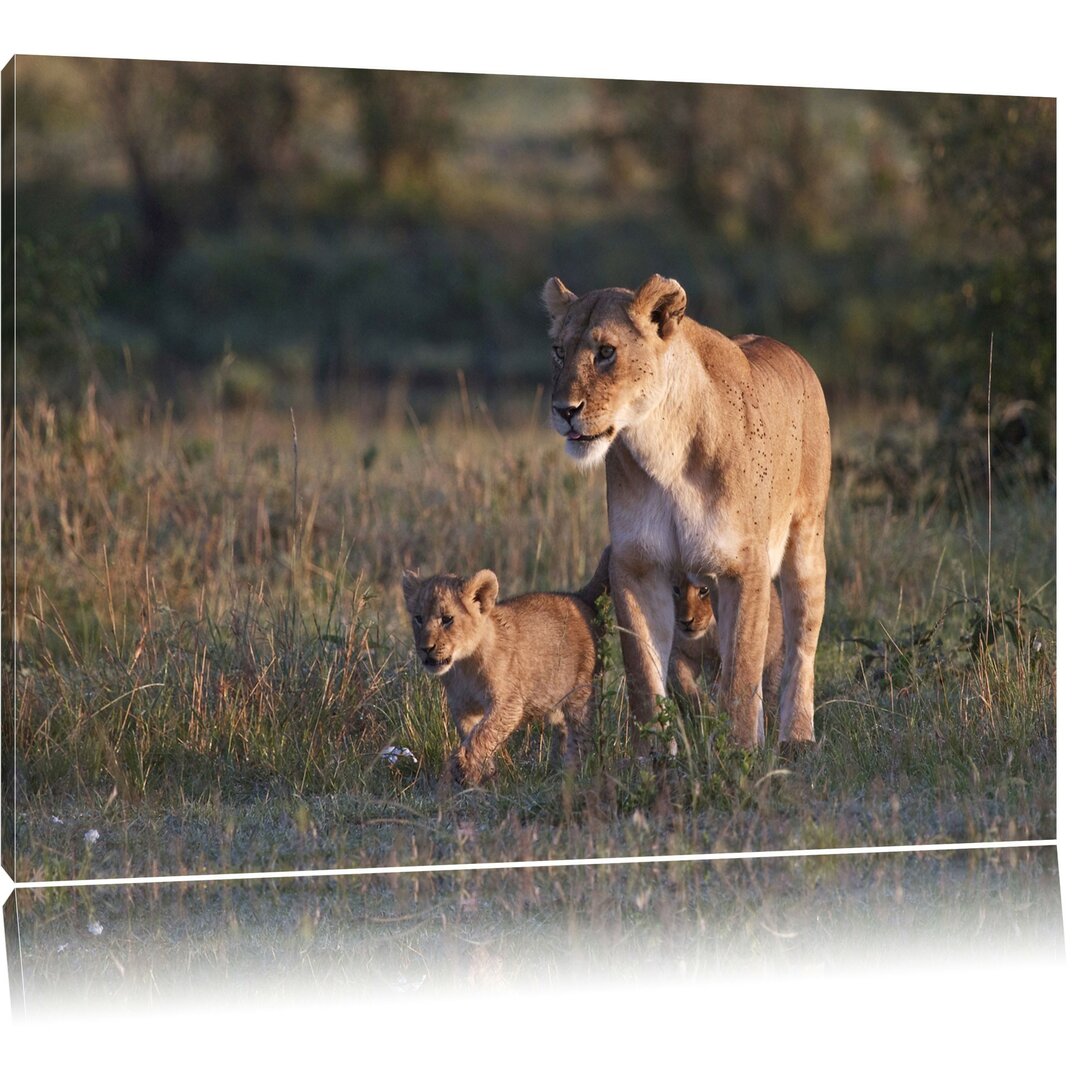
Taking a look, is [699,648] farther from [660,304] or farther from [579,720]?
[660,304]

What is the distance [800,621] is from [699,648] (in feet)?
1.24

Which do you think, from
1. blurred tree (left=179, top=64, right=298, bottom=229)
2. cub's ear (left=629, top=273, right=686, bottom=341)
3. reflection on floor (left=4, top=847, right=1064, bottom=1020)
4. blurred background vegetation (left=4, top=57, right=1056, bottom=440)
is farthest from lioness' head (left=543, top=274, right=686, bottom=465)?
blurred tree (left=179, top=64, right=298, bottom=229)

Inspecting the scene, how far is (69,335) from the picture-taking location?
34.3ft

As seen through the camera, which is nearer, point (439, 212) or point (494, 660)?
point (494, 660)

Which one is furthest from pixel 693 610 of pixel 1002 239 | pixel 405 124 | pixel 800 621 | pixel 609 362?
pixel 405 124

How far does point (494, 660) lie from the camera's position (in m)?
6.60

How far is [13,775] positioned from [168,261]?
14927 millimetres

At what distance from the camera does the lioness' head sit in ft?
20.8

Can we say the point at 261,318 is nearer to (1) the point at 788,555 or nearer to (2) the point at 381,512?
(2) the point at 381,512


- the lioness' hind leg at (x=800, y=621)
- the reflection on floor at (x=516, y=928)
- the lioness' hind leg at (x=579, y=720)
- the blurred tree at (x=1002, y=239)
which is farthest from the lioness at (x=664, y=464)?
the blurred tree at (x=1002, y=239)

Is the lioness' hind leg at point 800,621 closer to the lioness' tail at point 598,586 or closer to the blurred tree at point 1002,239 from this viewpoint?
the lioness' tail at point 598,586

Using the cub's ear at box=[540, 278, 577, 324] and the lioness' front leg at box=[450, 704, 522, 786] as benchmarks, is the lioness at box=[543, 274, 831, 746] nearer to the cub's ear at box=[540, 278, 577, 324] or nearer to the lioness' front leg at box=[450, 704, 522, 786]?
the cub's ear at box=[540, 278, 577, 324]

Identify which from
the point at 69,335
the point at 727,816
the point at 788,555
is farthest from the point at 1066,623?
the point at 69,335

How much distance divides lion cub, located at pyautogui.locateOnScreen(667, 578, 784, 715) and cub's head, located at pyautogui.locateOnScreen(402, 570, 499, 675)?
759 millimetres
